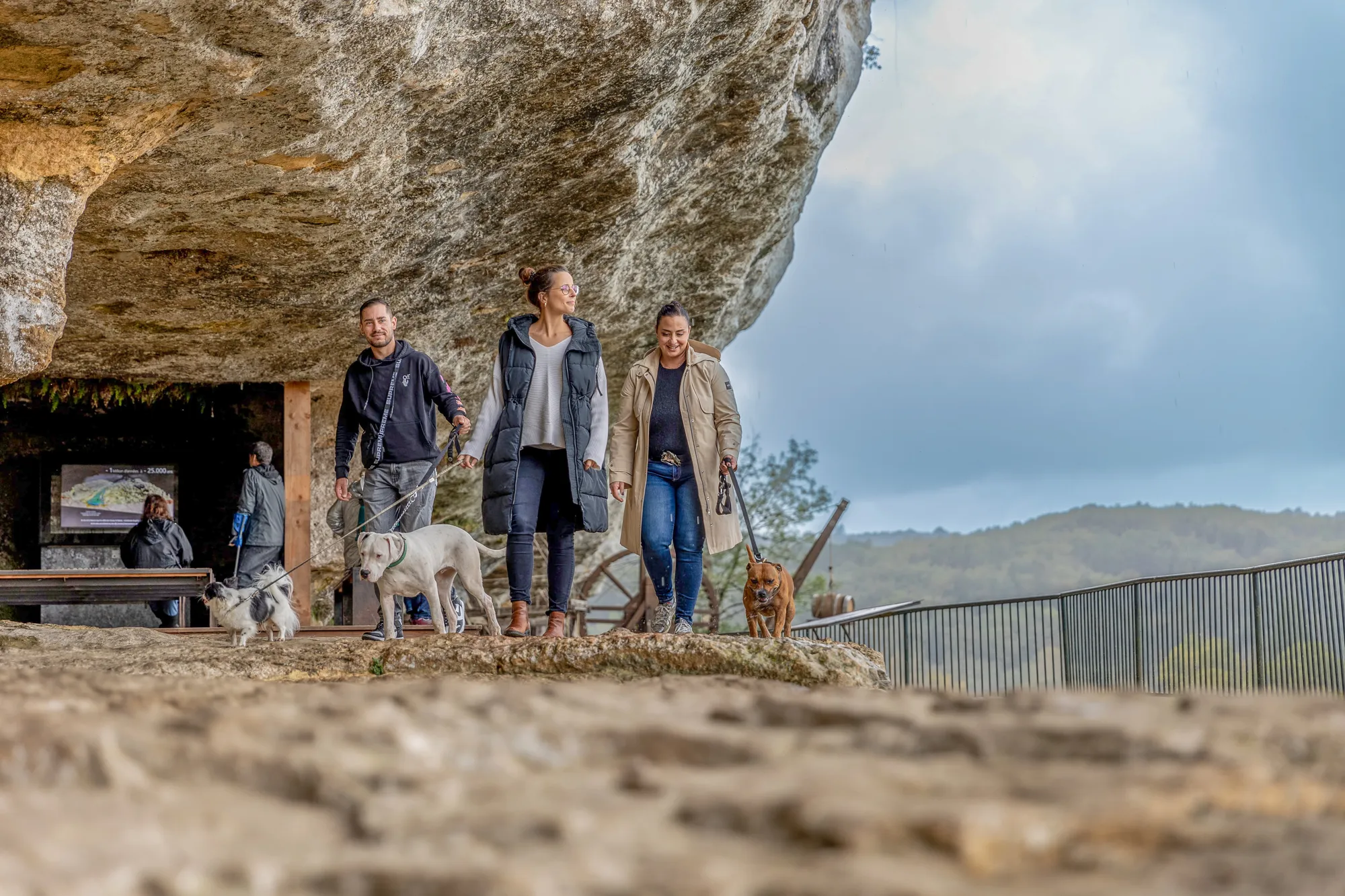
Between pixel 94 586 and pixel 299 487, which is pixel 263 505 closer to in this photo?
pixel 299 487

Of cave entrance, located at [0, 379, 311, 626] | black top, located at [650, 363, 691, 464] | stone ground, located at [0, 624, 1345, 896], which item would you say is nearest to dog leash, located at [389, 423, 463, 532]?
black top, located at [650, 363, 691, 464]

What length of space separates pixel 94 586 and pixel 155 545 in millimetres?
2122

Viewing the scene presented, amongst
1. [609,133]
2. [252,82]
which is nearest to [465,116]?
[609,133]

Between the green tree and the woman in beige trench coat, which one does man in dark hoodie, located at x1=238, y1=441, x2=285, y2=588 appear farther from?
the green tree

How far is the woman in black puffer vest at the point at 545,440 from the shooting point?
18.2ft

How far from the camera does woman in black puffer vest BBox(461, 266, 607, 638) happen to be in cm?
556

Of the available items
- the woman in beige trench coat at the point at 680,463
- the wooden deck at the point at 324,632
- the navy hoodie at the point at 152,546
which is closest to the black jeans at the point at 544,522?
the woman in beige trench coat at the point at 680,463

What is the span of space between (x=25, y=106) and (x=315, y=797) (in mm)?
5849

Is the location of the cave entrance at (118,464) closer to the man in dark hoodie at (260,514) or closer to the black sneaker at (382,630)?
the man in dark hoodie at (260,514)

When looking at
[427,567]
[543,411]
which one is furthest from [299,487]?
[543,411]

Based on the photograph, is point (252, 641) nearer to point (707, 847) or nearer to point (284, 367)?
point (284, 367)

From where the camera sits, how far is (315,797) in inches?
49.9

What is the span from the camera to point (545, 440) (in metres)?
5.59

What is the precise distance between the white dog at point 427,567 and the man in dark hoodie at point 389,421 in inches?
9.9
